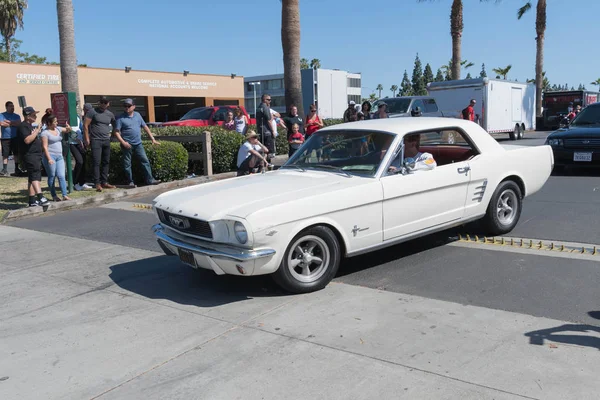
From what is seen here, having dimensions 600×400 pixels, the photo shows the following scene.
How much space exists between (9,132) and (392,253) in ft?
39.3

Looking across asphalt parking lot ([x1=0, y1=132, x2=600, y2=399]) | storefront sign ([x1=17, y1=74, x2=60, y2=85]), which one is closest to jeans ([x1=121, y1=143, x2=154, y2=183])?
asphalt parking lot ([x1=0, y1=132, x2=600, y2=399])

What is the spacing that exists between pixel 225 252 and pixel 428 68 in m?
132

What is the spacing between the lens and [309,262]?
5.21m

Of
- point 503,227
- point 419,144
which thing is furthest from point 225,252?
point 503,227

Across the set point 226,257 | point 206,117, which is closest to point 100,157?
point 226,257

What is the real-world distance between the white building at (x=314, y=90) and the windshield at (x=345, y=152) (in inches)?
3008

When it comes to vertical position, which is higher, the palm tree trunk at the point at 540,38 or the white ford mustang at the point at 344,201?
the palm tree trunk at the point at 540,38

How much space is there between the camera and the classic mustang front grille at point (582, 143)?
1184 cm

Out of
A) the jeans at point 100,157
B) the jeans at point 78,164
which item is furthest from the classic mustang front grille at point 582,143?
the jeans at point 78,164

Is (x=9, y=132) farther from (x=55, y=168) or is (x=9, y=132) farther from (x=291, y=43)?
(x=291, y=43)

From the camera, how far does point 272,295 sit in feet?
17.3

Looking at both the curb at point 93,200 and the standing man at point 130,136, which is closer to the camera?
the curb at point 93,200

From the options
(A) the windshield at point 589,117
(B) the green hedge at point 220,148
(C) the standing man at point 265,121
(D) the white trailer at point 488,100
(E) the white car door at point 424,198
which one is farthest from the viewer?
(D) the white trailer at point 488,100

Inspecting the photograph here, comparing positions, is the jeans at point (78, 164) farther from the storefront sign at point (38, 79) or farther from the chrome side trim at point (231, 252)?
the storefront sign at point (38, 79)
